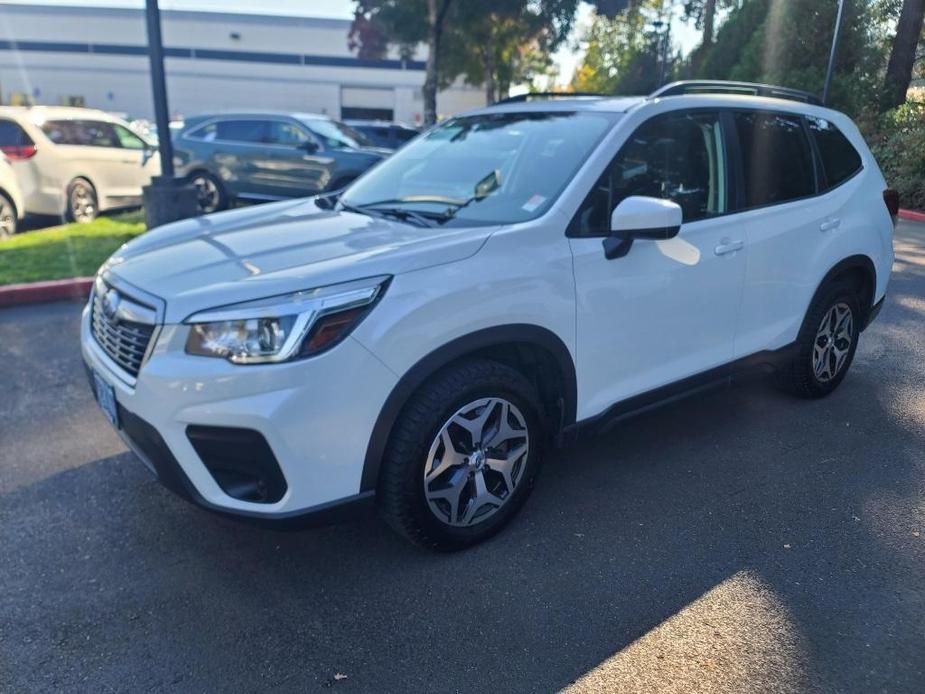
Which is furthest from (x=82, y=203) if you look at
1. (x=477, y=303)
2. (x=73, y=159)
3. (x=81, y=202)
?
(x=477, y=303)

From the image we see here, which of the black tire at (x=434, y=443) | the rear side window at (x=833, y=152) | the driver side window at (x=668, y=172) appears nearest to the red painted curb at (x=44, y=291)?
the black tire at (x=434, y=443)

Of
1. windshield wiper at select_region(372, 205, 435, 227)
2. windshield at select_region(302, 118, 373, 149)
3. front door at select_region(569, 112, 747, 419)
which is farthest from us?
windshield at select_region(302, 118, 373, 149)

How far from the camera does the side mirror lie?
304cm

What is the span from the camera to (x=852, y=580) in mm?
2875

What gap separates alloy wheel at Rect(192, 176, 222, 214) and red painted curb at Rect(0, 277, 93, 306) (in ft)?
15.7

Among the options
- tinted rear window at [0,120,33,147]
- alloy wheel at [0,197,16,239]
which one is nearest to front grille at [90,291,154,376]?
alloy wheel at [0,197,16,239]

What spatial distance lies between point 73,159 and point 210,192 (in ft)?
6.39

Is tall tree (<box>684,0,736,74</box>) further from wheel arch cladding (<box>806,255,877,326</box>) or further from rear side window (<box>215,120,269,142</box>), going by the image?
wheel arch cladding (<box>806,255,877,326</box>)

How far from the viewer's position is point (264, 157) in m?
11.3

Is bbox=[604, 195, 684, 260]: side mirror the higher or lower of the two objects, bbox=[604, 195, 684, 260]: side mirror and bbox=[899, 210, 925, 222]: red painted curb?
the higher

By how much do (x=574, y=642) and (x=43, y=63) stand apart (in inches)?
2500

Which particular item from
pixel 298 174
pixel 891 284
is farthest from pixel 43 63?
pixel 891 284

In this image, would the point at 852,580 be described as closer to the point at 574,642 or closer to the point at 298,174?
the point at 574,642

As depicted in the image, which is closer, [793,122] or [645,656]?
[645,656]
